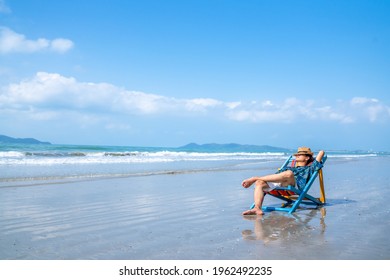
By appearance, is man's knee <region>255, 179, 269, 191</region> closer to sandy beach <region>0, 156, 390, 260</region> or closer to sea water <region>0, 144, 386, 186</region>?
sandy beach <region>0, 156, 390, 260</region>

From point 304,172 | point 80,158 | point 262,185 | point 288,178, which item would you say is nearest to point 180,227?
point 262,185

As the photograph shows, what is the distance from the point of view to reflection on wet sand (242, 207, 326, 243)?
4.76 meters

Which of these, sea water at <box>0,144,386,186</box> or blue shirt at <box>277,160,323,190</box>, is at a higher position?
blue shirt at <box>277,160,323,190</box>

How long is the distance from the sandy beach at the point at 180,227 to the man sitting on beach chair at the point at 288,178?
35 centimetres

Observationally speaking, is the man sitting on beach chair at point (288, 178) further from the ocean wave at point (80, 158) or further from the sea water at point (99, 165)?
the ocean wave at point (80, 158)

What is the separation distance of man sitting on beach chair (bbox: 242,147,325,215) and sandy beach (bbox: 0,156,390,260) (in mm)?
353

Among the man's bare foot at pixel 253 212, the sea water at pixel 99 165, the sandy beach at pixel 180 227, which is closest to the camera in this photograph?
the sandy beach at pixel 180 227

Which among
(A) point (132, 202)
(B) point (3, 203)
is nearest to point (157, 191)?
(A) point (132, 202)

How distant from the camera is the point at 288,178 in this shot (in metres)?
6.72

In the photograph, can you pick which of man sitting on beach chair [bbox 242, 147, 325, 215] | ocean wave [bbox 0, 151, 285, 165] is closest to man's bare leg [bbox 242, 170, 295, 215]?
man sitting on beach chair [bbox 242, 147, 325, 215]

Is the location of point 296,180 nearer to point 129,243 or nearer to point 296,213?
point 296,213

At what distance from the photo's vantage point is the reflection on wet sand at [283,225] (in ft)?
15.6

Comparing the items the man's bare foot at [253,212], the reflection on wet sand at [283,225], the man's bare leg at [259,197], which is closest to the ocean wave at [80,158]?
the man's bare leg at [259,197]
